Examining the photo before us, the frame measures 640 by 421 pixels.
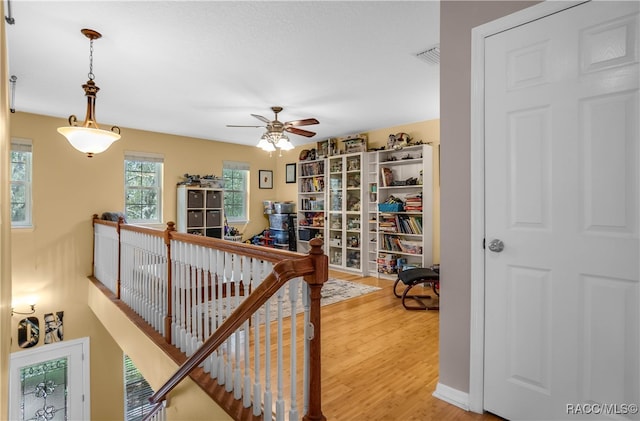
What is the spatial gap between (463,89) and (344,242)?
4.32m

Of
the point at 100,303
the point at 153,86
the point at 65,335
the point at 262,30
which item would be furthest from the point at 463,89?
the point at 65,335

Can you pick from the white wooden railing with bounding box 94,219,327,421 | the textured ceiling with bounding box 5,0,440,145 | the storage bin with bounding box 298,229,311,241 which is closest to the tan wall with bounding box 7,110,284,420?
the textured ceiling with bounding box 5,0,440,145

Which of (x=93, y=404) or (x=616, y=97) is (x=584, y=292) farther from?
(x=93, y=404)

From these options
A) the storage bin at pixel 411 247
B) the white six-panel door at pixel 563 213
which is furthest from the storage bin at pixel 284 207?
the white six-panel door at pixel 563 213

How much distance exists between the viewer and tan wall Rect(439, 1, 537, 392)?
188 centimetres

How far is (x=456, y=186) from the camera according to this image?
6.37ft

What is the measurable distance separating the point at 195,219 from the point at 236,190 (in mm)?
1322

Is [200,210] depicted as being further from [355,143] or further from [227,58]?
[227,58]

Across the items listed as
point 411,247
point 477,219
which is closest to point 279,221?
point 411,247

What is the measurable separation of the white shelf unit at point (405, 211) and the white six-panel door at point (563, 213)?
3.28 metres

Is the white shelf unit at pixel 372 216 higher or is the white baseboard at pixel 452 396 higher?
the white shelf unit at pixel 372 216

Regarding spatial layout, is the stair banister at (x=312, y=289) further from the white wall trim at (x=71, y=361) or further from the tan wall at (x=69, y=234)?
the white wall trim at (x=71, y=361)

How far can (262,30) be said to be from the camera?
8.28 feet

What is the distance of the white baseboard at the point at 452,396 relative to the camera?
6.15ft
